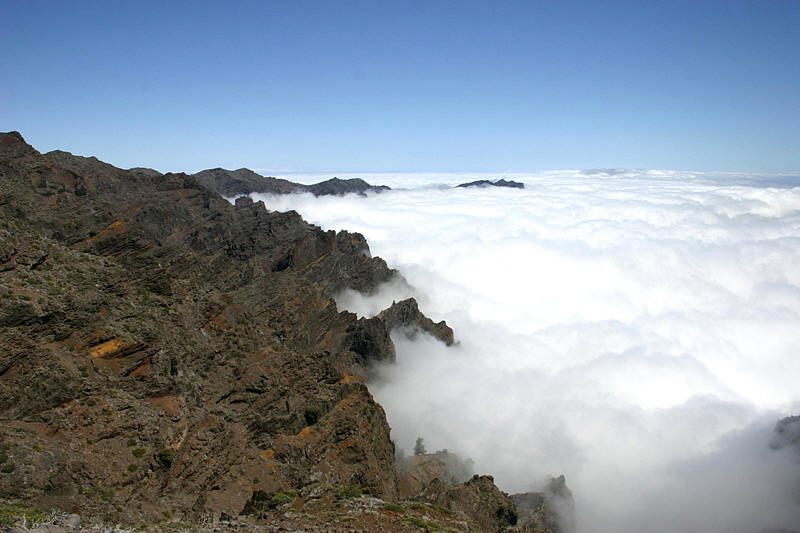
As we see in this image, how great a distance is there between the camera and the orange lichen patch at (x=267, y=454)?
26906mm

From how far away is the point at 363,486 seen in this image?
28469 millimetres

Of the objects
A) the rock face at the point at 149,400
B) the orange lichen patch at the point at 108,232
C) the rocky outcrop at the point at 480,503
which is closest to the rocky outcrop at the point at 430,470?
the rocky outcrop at the point at 480,503

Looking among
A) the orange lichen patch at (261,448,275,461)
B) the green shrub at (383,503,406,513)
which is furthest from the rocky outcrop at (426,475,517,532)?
the orange lichen patch at (261,448,275,461)

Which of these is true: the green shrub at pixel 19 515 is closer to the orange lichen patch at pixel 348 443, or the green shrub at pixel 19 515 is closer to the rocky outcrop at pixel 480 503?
the orange lichen patch at pixel 348 443

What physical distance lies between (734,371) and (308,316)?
550 feet

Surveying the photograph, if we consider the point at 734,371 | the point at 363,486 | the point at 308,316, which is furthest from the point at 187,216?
the point at 734,371

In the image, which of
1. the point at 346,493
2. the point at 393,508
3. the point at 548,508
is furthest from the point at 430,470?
the point at 393,508

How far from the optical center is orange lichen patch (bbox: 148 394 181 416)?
23438 millimetres

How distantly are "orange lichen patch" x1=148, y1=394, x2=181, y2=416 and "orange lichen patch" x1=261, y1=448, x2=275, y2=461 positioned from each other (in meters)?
5.94

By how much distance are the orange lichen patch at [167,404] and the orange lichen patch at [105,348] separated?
347 centimetres

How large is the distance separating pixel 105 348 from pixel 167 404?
14.6 ft

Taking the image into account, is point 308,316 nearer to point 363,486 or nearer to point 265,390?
point 265,390

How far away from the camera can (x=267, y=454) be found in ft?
89.3

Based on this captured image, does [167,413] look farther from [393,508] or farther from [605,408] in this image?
[605,408]
